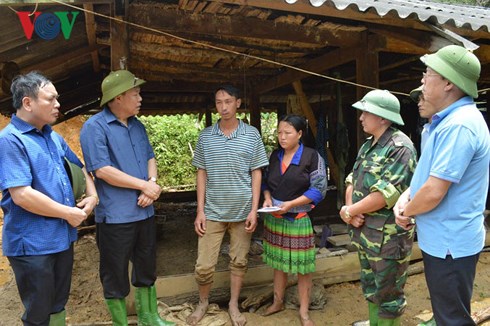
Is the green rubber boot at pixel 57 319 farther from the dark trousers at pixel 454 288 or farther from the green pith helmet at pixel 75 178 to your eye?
the dark trousers at pixel 454 288

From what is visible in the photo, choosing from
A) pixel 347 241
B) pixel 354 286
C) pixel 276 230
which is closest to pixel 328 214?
pixel 347 241

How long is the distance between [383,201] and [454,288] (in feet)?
2.34

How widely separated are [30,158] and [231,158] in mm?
1523

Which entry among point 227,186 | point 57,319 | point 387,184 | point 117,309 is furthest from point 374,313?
point 57,319

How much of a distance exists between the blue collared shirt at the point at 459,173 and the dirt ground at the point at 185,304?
1.80 m

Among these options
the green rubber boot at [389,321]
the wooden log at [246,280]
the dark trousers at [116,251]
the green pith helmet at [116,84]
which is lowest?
the wooden log at [246,280]

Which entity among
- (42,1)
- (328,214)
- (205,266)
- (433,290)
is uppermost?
(42,1)

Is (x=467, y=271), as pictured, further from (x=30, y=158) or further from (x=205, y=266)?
(x=30, y=158)

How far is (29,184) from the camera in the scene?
2158 millimetres

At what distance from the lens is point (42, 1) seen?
2320 mm

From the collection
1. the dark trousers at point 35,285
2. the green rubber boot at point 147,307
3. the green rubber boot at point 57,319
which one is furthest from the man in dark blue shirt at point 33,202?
the green rubber boot at point 147,307

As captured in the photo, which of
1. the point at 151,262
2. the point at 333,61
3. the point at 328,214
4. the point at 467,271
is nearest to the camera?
the point at 467,271

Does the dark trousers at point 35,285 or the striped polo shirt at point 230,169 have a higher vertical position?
the striped polo shirt at point 230,169

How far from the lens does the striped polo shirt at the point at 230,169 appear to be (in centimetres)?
319
